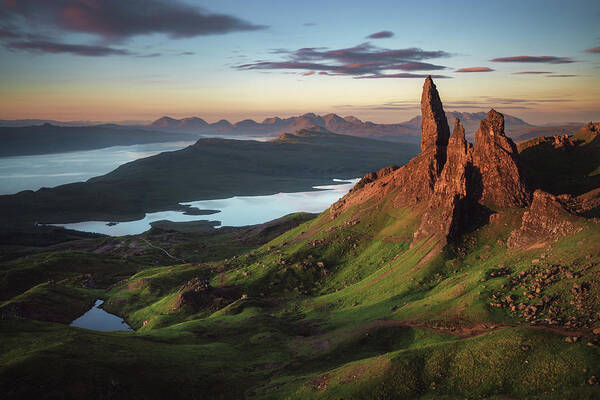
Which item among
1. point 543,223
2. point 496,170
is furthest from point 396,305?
point 496,170

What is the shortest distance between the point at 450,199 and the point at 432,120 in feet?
108

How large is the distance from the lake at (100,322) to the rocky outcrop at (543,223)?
277 feet

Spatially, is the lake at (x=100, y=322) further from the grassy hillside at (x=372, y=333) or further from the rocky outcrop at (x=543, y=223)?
the rocky outcrop at (x=543, y=223)

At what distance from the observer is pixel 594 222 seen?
54.2m

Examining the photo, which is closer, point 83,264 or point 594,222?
point 594,222

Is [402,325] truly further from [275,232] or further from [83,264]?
[83,264]

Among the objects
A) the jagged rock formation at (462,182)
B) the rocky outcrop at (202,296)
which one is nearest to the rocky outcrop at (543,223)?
the jagged rock formation at (462,182)

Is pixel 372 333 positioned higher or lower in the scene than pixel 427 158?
lower

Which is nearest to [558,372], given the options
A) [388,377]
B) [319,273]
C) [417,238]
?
[388,377]

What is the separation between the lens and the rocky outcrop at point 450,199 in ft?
237

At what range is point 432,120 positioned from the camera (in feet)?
328

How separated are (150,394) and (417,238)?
5447 centimetres

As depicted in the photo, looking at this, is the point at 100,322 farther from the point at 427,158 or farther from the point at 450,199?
the point at 427,158

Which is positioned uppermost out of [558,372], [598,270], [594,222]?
[594,222]
